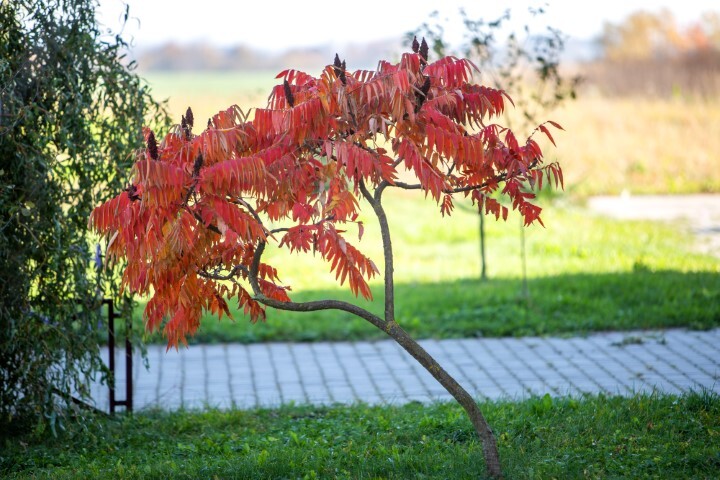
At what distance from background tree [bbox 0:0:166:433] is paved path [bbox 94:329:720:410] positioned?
0.97m

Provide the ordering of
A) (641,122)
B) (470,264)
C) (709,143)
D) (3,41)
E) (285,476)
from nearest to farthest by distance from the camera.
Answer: (285,476), (3,41), (470,264), (709,143), (641,122)

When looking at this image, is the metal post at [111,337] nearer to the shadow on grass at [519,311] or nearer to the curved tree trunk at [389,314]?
the shadow on grass at [519,311]

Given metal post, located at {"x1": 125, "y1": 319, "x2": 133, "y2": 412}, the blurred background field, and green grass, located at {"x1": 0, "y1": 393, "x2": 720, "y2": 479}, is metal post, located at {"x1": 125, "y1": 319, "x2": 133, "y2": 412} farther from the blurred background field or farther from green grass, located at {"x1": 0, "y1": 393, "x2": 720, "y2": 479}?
the blurred background field

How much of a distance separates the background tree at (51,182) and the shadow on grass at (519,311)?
194 cm

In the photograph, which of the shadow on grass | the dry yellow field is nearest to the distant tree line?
the dry yellow field

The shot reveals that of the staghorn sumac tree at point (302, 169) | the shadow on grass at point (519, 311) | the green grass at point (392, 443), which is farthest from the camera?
the shadow on grass at point (519, 311)

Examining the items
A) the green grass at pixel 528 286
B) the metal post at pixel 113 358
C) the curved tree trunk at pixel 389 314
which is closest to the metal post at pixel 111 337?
the metal post at pixel 113 358

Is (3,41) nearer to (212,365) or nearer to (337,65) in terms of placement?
(337,65)

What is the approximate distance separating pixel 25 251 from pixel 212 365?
2.56 m

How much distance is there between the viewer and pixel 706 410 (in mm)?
5477

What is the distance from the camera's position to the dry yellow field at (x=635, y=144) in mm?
18422

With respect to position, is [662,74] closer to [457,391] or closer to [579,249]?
[579,249]

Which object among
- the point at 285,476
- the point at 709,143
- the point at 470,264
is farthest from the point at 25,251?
the point at 709,143

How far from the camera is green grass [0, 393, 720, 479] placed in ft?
15.5
